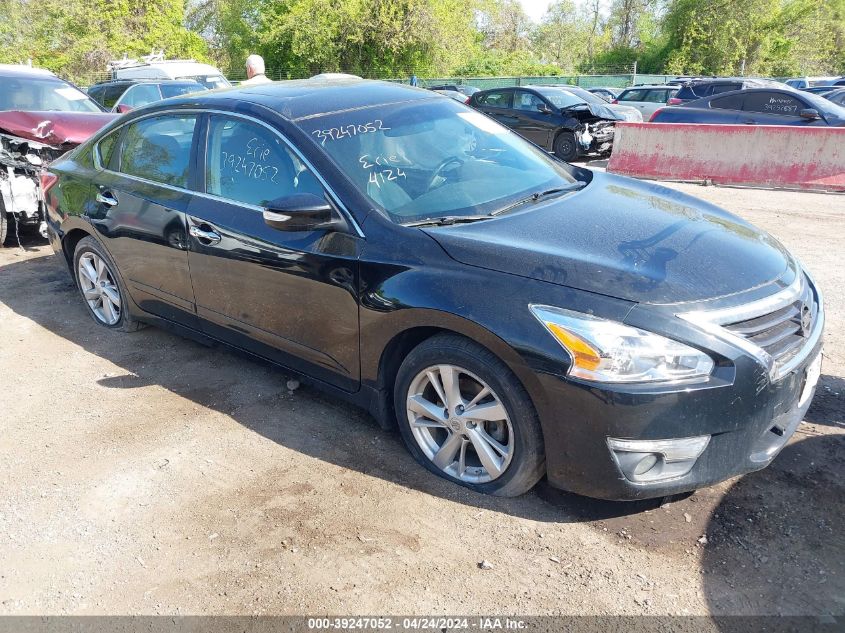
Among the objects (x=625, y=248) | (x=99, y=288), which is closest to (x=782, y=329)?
(x=625, y=248)

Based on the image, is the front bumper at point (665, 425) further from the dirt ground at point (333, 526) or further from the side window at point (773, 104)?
the side window at point (773, 104)

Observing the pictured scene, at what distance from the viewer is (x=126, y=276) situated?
4613mm

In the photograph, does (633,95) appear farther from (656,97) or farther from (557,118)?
(557,118)

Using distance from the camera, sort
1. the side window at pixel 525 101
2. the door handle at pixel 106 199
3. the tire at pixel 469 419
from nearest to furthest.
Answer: the tire at pixel 469 419 → the door handle at pixel 106 199 → the side window at pixel 525 101

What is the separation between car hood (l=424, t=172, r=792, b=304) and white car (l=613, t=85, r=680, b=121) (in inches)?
659

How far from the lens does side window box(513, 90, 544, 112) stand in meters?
14.1

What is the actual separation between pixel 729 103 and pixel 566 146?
302 centimetres

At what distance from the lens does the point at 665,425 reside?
252 cm

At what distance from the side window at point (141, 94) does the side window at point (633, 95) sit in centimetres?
1351

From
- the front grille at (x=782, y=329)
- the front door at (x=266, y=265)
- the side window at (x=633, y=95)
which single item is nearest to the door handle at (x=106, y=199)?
the front door at (x=266, y=265)

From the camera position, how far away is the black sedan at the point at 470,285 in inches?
100

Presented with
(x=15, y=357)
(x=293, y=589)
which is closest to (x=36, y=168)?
(x=15, y=357)

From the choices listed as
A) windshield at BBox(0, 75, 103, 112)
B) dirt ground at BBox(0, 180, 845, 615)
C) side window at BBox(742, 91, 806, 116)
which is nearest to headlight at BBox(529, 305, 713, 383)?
dirt ground at BBox(0, 180, 845, 615)

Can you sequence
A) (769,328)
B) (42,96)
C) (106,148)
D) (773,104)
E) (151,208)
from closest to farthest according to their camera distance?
(769,328) → (151,208) → (106,148) → (42,96) → (773,104)
